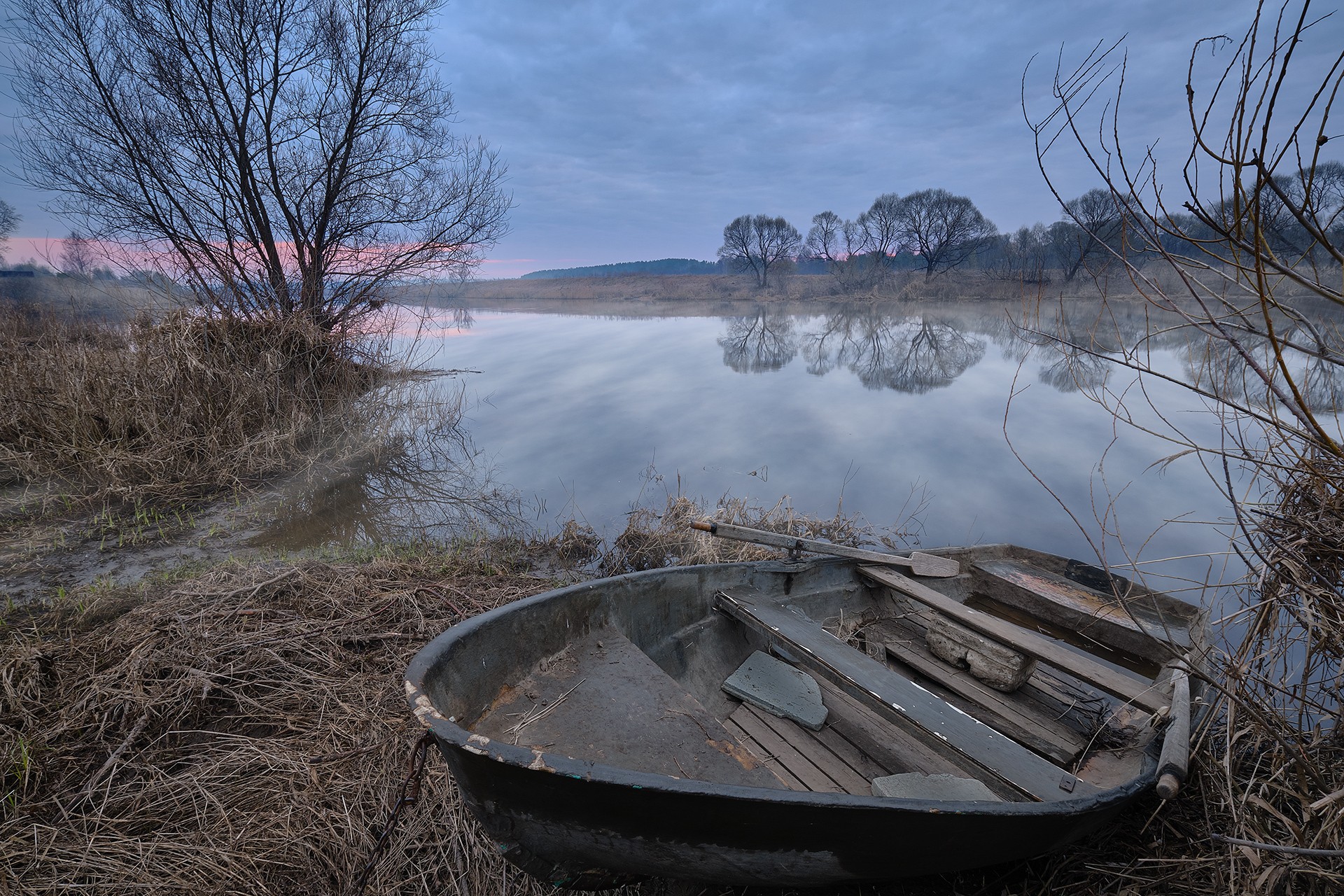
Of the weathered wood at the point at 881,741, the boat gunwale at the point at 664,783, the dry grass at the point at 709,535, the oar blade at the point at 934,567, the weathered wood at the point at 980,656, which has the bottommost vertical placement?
the dry grass at the point at 709,535

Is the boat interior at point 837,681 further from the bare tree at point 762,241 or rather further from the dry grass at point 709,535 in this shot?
the bare tree at point 762,241

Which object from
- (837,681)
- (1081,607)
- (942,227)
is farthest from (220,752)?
(942,227)

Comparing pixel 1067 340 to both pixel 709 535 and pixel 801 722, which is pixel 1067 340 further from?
pixel 801 722

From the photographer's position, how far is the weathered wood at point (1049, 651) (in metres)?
2.93

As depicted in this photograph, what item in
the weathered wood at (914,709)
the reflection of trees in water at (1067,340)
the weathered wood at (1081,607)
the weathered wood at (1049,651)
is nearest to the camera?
the weathered wood at (914,709)

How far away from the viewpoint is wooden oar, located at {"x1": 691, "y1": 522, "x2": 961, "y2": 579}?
3.98 meters

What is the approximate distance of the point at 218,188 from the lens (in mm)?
10094

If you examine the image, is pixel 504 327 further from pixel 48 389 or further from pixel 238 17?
pixel 48 389

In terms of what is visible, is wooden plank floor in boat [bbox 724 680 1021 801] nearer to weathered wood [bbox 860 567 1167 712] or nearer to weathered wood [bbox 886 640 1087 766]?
weathered wood [bbox 886 640 1087 766]

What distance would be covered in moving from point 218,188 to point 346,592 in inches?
374

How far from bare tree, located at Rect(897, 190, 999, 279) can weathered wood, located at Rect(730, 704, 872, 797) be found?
51.8m

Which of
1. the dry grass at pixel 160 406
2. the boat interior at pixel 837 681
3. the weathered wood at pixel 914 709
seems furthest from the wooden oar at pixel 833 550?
the dry grass at pixel 160 406

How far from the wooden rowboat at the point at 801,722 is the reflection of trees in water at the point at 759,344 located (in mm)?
14318

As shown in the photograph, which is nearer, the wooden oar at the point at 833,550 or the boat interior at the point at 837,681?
the boat interior at the point at 837,681
